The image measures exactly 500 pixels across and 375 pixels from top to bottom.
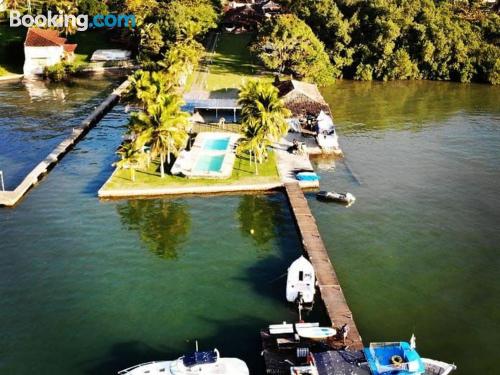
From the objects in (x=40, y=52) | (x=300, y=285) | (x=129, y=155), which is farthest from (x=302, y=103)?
(x=40, y=52)

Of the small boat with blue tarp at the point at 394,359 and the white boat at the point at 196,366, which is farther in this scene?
the white boat at the point at 196,366

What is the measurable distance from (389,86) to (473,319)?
242 ft

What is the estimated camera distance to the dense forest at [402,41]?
105812mm

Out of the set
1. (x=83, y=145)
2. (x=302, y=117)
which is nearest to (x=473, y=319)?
(x=302, y=117)

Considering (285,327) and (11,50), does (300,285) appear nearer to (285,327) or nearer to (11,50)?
(285,327)

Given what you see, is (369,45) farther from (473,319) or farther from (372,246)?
(473,319)

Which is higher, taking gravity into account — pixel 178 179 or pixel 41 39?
pixel 41 39

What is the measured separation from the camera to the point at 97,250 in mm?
45469

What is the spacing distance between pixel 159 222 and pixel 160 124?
418 inches

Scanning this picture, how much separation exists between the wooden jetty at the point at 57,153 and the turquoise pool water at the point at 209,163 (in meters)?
17.9

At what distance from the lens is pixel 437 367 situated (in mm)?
31438

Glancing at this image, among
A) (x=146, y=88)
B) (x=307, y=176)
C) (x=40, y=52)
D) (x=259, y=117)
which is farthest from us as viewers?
(x=40, y=52)

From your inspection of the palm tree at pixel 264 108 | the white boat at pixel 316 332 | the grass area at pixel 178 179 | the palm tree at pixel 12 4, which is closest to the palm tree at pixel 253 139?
the palm tree at pixel 264 108

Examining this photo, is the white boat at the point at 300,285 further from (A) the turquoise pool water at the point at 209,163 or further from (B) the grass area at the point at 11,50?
(B) the grass area at the point at 11,50
